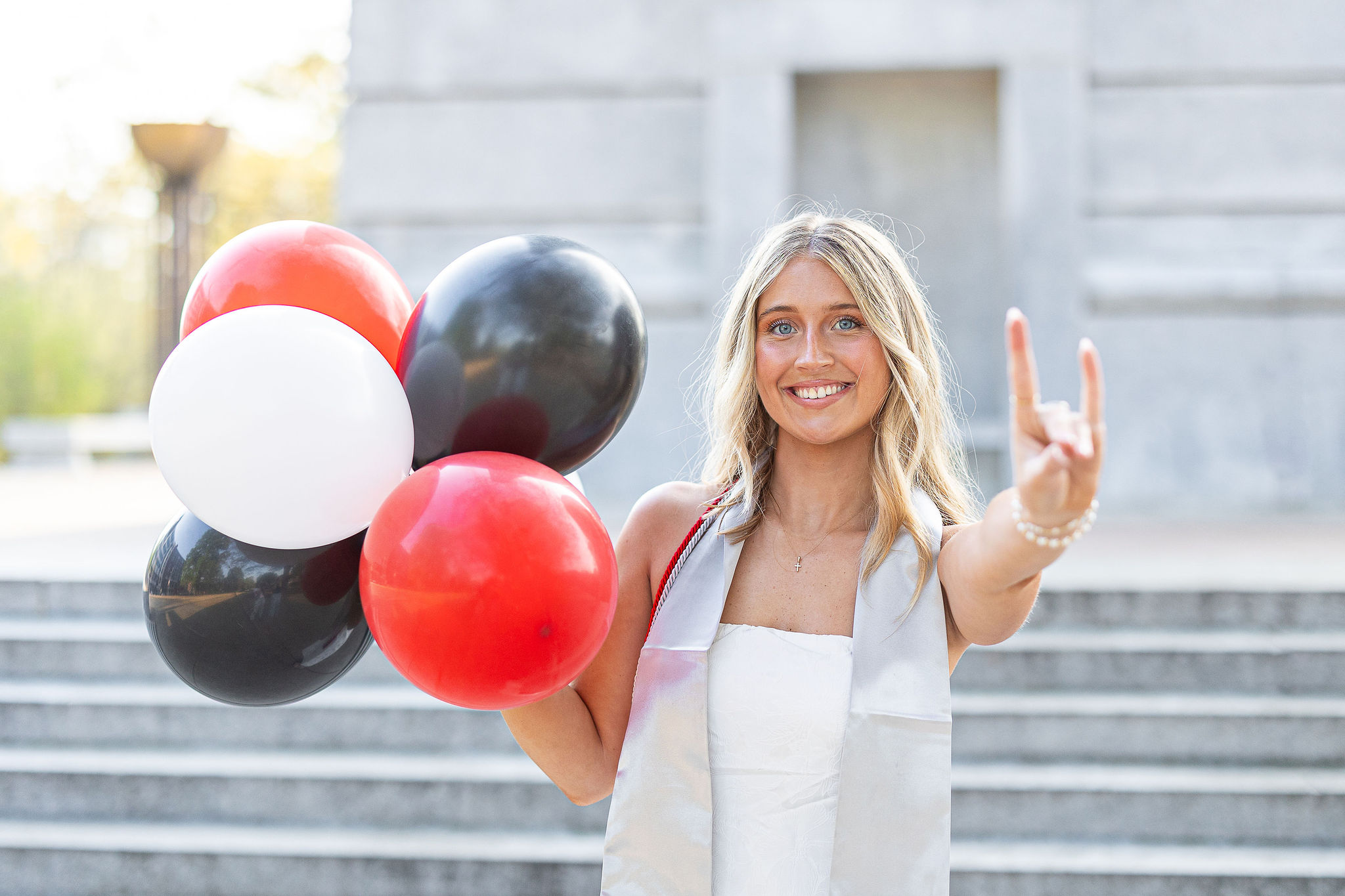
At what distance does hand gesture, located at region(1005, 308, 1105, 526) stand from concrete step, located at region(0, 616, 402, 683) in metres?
3.38

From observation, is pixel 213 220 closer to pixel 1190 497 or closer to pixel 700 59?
pixel 700 59

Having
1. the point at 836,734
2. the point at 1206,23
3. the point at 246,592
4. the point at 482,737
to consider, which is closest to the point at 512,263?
the point at 246,592

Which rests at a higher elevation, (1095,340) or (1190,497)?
(1095,340)

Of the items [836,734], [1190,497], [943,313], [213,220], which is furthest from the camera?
[213,220]

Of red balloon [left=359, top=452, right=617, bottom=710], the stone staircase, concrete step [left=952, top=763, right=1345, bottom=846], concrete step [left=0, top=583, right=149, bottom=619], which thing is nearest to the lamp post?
concrete step [left=0, top=583, right=149, bottom=619]

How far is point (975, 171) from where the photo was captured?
6.86 metres

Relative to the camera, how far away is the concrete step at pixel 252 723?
13.8 ft

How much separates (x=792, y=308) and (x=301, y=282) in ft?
2.61

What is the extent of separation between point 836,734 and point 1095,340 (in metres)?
5.23

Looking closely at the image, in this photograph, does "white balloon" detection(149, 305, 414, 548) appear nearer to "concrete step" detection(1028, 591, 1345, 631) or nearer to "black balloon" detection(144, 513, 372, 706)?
"black balloon" detection(144, 513, 372, 706)

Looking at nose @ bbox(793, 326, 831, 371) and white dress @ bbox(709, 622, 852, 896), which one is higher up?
nose @ bbox(793, 326, 831, 371)

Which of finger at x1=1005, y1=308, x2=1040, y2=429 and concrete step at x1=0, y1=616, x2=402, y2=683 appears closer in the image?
finger at x1=1005, y1=308, x2=1040, y2=429

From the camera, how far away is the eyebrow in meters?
1.94

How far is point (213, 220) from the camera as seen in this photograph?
24703mm
